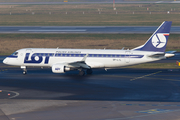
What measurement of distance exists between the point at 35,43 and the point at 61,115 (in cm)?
5488

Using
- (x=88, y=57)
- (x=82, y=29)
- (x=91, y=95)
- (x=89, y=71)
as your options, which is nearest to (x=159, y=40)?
(x=88, y=57)

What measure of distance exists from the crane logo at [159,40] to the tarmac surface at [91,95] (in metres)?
4.65

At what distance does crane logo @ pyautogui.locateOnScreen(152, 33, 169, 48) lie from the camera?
4872 cm

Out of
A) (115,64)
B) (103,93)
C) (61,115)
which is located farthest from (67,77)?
(61,115)

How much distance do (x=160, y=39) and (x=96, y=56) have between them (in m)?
10.2

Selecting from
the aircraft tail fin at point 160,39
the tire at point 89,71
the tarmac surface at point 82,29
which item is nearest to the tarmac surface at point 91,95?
the tire at point 89,71

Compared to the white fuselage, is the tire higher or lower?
lower

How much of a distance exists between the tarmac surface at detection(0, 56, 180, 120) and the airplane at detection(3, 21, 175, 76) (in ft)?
5.80

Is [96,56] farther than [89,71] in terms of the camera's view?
No

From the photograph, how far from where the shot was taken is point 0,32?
9481 cm

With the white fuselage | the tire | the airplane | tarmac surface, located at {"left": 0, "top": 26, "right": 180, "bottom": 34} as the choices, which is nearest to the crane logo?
the airplane

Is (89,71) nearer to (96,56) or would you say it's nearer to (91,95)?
(96,56)

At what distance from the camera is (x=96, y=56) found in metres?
49.5

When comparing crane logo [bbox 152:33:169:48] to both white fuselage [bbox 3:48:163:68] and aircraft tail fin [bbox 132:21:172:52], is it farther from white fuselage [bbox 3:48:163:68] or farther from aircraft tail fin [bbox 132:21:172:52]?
white fuselage [bbox 3:48:163:68]
